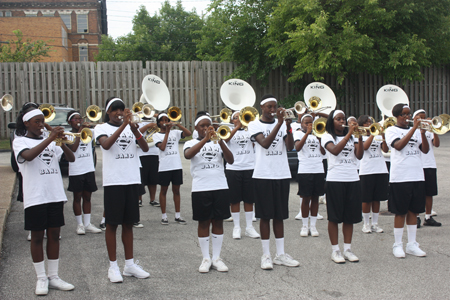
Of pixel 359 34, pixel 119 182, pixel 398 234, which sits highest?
pixel 359 34

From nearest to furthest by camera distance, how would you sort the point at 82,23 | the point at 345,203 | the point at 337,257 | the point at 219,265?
the point at 219,265, the point at 337,257, the point at 345,203, the point at 82,23

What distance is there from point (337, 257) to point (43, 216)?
3.55 metres

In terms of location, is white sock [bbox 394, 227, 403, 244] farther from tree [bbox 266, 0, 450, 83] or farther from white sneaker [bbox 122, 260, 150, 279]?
tree [bbox 266, 0, 450, 83]

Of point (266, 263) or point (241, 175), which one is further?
point (241, 175)

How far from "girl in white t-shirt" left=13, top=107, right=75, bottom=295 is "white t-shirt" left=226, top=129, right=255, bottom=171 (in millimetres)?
3178

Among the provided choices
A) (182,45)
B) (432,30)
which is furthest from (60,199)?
(182,45)

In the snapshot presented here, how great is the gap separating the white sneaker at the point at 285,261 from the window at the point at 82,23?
51.3 m

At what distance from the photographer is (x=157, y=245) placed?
248 inches

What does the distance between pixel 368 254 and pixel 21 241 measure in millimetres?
5018

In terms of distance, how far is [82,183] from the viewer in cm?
703

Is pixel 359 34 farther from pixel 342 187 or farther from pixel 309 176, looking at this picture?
pixel 342 187

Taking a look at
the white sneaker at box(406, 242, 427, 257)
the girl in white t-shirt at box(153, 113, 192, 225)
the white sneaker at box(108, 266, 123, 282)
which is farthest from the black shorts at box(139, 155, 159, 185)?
the white sneaker at box(406, 242, 427, 257)

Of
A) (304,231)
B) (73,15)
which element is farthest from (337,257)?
(73,15)

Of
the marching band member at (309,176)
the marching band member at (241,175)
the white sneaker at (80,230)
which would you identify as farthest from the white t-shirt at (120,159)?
the marching band member at (309,176)
